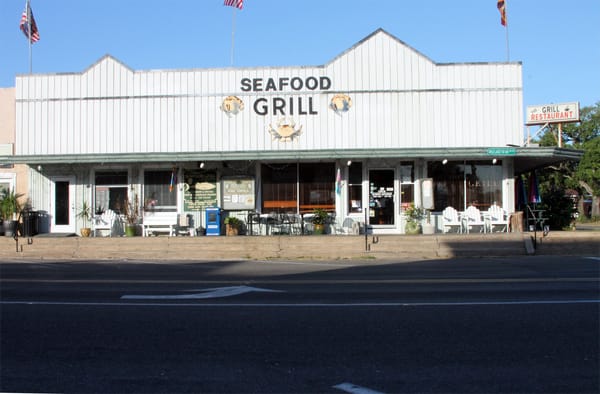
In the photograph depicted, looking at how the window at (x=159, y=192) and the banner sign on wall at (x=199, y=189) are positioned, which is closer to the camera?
the banner sign on wall at (x=199, y=189)

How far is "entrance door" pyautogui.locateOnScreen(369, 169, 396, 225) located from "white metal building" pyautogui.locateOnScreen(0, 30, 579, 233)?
0.12ft

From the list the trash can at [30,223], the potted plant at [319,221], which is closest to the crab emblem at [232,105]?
the potted plant at [319,221]

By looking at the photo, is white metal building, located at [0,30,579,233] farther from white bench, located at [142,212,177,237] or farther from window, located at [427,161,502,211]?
white bench, located at [142,212,177,237]

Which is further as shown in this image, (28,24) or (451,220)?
(28,24)

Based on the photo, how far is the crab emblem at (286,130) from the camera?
2044cm

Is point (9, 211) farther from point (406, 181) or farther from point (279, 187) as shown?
point (406, 181)

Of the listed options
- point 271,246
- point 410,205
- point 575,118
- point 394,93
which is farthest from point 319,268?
point 575,118

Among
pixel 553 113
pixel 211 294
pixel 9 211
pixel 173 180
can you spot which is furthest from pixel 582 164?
pixel 211 294

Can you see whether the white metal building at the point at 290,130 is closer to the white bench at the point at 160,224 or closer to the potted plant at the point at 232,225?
the white bench at the point at 160,224

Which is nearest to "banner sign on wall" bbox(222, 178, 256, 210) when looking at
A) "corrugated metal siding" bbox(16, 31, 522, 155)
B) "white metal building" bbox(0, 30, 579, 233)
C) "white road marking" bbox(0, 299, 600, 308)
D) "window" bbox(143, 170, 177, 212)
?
"white metal building" bbox(0, 30, 579, 233)

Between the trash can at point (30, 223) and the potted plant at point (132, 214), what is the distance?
3.24 m

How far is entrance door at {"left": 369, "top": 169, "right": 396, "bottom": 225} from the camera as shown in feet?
67.0

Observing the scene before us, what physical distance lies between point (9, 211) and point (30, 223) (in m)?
0.85

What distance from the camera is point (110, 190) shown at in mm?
21047
